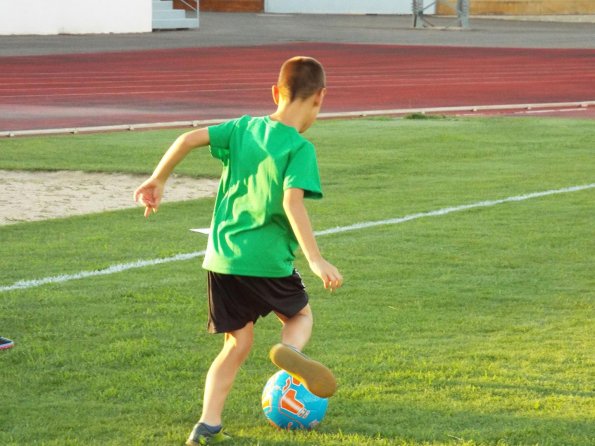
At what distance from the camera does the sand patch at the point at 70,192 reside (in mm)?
Result: 11453

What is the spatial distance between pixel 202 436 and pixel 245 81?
22.2 metres

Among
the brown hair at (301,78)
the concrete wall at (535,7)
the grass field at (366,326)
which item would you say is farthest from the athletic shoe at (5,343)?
the concrete wall at (535,7)

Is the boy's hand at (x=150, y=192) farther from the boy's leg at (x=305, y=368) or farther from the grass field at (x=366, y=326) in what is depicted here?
the grass field at (x=366, y=326)

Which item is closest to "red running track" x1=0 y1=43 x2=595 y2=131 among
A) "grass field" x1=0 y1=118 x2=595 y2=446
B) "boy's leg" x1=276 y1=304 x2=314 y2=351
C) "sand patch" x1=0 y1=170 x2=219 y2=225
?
"sand patch" x1=0 y1=170 x2=219 y2=225

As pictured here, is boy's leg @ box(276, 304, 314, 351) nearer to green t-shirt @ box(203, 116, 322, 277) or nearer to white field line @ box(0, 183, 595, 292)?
green t-shirt @ box(203, 116, 322, 277)

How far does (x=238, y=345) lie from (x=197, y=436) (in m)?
0.37

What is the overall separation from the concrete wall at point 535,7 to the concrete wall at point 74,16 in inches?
666

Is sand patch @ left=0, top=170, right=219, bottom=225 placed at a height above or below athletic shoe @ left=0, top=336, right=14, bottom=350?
below

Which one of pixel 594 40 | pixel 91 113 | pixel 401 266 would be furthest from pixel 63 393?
pixel 594 40

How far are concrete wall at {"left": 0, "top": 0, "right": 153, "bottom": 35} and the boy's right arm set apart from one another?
117 ft

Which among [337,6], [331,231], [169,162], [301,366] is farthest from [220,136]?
[337,6]

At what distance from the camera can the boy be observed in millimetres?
4902

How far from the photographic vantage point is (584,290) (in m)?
8.12

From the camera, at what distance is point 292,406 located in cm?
530
